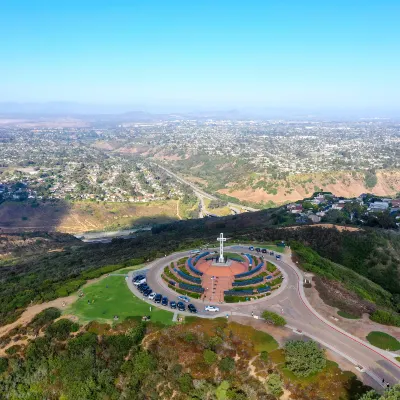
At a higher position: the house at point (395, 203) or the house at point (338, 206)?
the house at point (395, 203)

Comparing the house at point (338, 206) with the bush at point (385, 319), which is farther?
the house at point (338, 206)

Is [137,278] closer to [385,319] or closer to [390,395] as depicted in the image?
[385,319]

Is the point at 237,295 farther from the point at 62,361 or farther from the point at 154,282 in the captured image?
the point at 62,361

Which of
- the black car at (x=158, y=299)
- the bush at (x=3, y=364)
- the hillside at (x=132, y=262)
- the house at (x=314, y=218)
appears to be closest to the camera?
the bush at (x=3, y=364)

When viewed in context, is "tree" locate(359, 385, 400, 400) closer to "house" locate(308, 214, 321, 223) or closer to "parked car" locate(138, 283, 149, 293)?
"parked car" locate(138, 283, 149, 293)

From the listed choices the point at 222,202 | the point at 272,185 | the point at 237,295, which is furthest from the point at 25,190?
the point at 237,295

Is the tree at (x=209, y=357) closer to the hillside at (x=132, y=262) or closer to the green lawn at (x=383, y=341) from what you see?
the green lawn at (x=383, y=341)

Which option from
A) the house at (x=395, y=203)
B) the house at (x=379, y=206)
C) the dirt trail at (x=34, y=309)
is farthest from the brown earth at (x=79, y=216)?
the dirt trail at (x=34, y=309)
